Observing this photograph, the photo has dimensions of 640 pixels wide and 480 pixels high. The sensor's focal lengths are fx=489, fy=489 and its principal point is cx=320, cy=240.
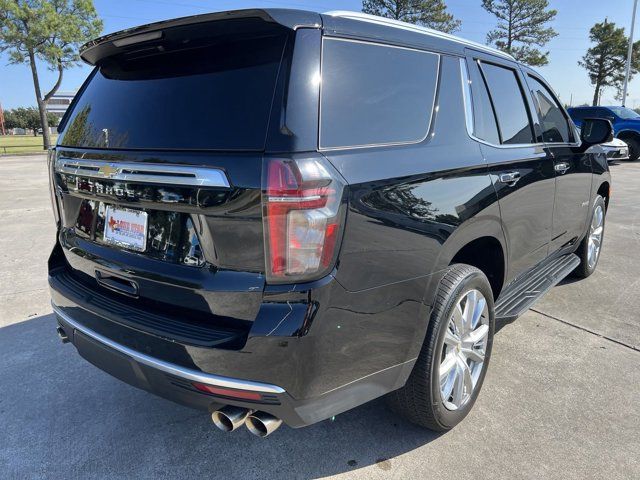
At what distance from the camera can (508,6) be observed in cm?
3875

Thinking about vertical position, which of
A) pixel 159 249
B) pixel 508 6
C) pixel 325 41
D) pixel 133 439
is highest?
pixel 508 6

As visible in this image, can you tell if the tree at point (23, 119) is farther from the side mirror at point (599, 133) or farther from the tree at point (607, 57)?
the side mirror at point (599, 133)

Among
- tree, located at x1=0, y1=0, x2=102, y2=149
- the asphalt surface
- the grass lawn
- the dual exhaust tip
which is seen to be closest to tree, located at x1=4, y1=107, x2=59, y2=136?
the grass lawn

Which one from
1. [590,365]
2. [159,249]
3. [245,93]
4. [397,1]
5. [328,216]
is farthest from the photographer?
[397,1]

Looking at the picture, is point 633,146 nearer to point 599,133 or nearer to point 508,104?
point 599,133

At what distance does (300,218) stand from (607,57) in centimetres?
4835

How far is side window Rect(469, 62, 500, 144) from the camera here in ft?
8.76

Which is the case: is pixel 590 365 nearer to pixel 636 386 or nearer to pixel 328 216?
pixel 636 386

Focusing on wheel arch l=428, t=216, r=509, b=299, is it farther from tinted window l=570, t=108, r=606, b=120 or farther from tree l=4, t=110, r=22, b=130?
tree l=4, t=110, r=22, b=130

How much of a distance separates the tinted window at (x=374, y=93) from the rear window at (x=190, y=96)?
22 centimetres

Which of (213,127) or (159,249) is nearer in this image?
(213,127)

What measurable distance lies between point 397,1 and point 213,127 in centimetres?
4045

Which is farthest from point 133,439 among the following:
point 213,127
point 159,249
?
point 213,127

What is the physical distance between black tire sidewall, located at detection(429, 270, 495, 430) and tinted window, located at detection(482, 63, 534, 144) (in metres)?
0.97
